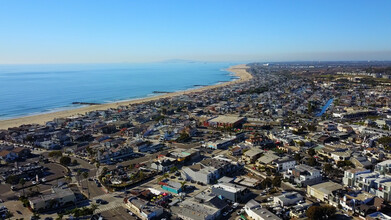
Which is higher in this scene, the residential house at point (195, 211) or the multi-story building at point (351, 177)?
the multi-story building at point (351, 177)

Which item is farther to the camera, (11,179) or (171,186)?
(11,179)

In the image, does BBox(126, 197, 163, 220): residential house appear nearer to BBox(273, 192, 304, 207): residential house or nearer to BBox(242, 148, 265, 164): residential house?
BBox(273, 192, 304, 207): residential house

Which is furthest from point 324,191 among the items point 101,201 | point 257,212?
point 101,201

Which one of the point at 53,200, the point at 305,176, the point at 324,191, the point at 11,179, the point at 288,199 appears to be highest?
the point at 305,176

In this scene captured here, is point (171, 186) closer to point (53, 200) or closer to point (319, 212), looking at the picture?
point (53, 200)

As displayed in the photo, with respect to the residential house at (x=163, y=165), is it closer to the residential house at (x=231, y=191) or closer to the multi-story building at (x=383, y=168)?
the residential house at (x=231, y=191)

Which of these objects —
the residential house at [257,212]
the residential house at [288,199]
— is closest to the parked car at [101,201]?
the residential house at [257,212]

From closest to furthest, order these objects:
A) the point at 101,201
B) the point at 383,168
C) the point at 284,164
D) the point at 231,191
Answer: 1. the point at 231,191
2. the point at 101,201
3. the point at 383,168
4. the point at 284,164

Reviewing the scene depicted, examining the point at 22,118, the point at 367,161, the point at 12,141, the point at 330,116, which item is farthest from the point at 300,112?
the point at 22,118

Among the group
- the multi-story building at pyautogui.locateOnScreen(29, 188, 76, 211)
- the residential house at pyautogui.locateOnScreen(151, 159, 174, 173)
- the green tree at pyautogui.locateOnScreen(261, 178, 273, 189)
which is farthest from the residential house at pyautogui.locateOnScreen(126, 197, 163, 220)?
the green tree at pyautogui.locateOnScreen(261, 178, 273, 189)

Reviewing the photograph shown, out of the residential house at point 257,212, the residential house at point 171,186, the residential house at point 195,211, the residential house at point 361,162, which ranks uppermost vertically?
the residential house at point 361,162

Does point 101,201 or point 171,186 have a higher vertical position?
point 171,186

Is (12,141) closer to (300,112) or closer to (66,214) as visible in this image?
(66,214)
